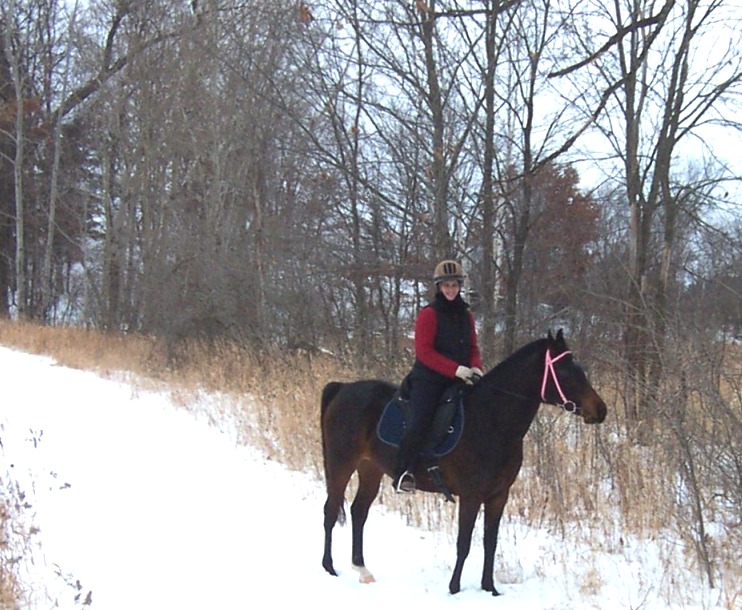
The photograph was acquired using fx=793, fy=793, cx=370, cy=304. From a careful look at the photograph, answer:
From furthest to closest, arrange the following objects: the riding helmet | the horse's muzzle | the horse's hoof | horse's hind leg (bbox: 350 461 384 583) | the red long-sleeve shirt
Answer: horse's hind leg (bbox: 350 461 384 583)
the horse's hoof
the riding helmet
the red long-sleeve shirt
the horse's muzzle

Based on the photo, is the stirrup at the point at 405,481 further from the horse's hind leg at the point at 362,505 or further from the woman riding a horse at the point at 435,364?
the horse's hind leg at the point at 362,505

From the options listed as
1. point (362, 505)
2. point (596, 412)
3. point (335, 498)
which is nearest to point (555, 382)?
point (596, 412)

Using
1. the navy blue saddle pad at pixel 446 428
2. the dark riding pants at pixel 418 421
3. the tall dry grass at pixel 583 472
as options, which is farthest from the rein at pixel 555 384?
the tall dry grass at pixel 583 472

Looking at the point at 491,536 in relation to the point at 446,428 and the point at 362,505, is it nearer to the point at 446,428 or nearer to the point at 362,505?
the point at 446,428

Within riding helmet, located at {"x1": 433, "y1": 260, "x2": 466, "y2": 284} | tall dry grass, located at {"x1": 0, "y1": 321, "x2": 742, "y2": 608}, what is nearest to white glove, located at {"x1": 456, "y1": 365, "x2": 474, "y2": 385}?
riding helmet, located at {"x1": 433, "y1": 260, "x2": 466, "y2": 284}

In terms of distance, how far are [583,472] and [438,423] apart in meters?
2.68

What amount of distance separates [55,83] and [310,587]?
33927 millimetres

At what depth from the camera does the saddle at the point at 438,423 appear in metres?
5.67

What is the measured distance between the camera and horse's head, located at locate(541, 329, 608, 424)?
5.27 m

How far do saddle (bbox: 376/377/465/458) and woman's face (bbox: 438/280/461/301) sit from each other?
67 centimetres

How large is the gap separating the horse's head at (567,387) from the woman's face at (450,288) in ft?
2.67

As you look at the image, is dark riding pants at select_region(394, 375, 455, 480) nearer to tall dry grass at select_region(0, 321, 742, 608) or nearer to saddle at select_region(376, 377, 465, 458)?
saddle at select_region(376, 377, 465, 458)

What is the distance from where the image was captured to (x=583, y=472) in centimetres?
773

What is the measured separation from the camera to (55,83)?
34.8 metres
